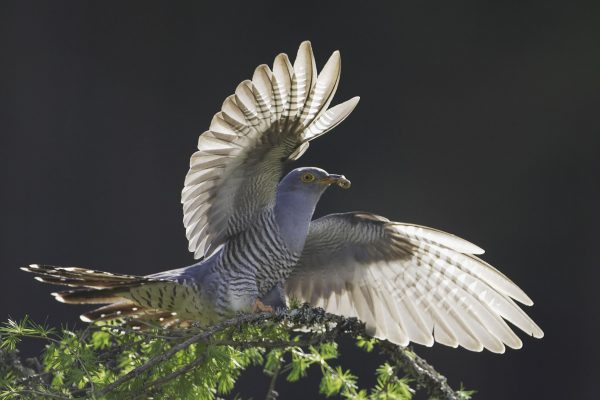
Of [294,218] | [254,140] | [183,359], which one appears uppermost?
[254,140]

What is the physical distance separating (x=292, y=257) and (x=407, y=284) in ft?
0.68

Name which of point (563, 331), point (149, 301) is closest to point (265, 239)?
point (149, 301)

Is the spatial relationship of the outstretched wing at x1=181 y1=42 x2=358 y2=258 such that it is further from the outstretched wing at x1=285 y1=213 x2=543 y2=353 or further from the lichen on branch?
the lichen on branch

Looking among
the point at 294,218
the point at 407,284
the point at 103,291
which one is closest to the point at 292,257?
the point at 294,218

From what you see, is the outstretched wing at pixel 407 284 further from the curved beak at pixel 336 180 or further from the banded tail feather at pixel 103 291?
the banded tail feather at pixel 103 291

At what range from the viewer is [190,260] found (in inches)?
105

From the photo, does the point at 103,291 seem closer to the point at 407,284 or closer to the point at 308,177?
the point at 308,177

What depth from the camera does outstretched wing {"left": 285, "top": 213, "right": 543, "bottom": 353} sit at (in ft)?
4.50

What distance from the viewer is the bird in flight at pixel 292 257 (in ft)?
4.21

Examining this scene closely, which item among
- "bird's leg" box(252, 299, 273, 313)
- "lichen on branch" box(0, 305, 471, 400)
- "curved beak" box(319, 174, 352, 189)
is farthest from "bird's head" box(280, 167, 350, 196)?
"lichen on branch" box(0, 305, 471, 400)

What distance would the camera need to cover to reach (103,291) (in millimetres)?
1282

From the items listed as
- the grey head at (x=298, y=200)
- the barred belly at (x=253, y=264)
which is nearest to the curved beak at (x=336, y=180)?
the grey head at (x=298, y=200)

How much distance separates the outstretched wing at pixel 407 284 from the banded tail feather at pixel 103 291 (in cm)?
31

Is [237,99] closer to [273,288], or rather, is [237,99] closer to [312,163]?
[273,288]
